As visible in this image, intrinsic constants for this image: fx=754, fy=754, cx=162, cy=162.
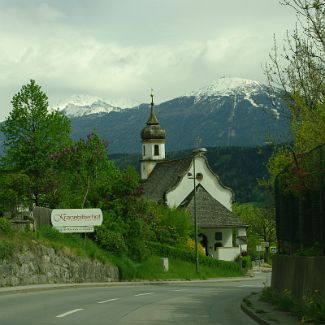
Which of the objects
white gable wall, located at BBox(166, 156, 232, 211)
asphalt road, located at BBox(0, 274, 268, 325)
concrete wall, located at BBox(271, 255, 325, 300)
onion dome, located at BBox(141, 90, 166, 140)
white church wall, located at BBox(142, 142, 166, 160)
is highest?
onion dome, located at BBox(141, 90, 166, 140)

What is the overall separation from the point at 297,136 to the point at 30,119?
146ft

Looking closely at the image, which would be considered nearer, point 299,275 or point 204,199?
point 299,275

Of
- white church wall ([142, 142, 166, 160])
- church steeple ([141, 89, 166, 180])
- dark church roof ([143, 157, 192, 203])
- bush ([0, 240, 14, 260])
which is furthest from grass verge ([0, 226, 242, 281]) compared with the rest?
white church wall ([142, 142, 166, 160])

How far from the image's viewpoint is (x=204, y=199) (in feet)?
286

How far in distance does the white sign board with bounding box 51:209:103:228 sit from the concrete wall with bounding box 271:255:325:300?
22.7 meters

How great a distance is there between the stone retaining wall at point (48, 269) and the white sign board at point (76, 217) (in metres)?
2.82

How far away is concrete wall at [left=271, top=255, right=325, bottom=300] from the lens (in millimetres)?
15398

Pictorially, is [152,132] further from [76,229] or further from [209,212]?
[76,229]

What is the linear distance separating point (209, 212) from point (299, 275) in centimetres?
6820

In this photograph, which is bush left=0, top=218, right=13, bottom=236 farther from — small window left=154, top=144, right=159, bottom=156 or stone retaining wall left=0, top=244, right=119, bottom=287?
small window left=154, top=144, right=159, bottom=156

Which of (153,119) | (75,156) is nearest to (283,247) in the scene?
(75,156)

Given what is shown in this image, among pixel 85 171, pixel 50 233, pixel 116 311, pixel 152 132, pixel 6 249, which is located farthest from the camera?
pixel 152 132

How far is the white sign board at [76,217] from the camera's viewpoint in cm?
4284

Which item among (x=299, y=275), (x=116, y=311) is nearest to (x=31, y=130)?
(x=116, y=311)
